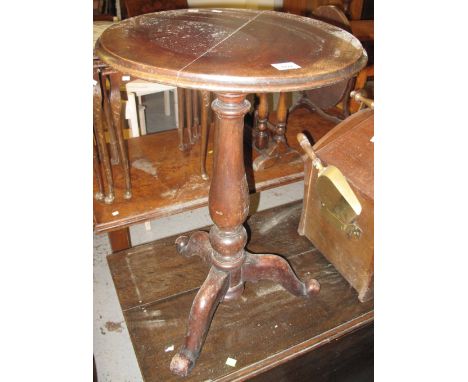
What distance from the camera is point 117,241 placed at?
1.78 metres

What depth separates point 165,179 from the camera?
1841 millimetres

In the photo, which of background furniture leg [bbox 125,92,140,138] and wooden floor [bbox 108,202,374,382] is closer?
wooden floor [bbox 108,202,374,382]

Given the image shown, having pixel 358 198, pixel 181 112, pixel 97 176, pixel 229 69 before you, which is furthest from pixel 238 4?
pixel 229 69

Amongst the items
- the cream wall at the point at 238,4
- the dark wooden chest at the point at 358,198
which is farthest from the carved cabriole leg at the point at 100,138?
the cream wall at the point at 238,4

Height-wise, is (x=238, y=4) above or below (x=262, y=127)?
above

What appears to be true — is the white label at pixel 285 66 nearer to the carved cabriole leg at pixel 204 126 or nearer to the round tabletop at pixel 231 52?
the round tabletop at pixel 231 52

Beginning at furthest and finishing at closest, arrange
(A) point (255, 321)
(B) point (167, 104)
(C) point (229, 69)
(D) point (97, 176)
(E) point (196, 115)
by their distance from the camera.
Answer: (B) point (167, 104) < (E) point (196, 115) < (D) point (97, 176) < (A) point (255, 321) < (C) point (229, 69)

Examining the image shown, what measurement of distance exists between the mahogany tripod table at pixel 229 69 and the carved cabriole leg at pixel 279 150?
0.65 meters

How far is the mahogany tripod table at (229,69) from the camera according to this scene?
77 centimetres

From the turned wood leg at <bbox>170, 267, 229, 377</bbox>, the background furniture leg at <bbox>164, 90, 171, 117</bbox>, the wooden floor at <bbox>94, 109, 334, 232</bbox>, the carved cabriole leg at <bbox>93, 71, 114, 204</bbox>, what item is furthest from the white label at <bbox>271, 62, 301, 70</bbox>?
the background furniture leg at <bbox>164, 90, 171, 117</bbox>

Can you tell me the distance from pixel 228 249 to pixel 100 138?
666 mm

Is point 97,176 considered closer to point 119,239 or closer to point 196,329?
point 119,239

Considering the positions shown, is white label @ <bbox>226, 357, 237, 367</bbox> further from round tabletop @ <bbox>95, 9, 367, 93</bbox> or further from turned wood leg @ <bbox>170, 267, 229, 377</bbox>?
round tabletop @ <bbox>95, 9, 367, 93</bbox>

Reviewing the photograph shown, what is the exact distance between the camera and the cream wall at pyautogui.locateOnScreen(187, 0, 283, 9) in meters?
3.14
